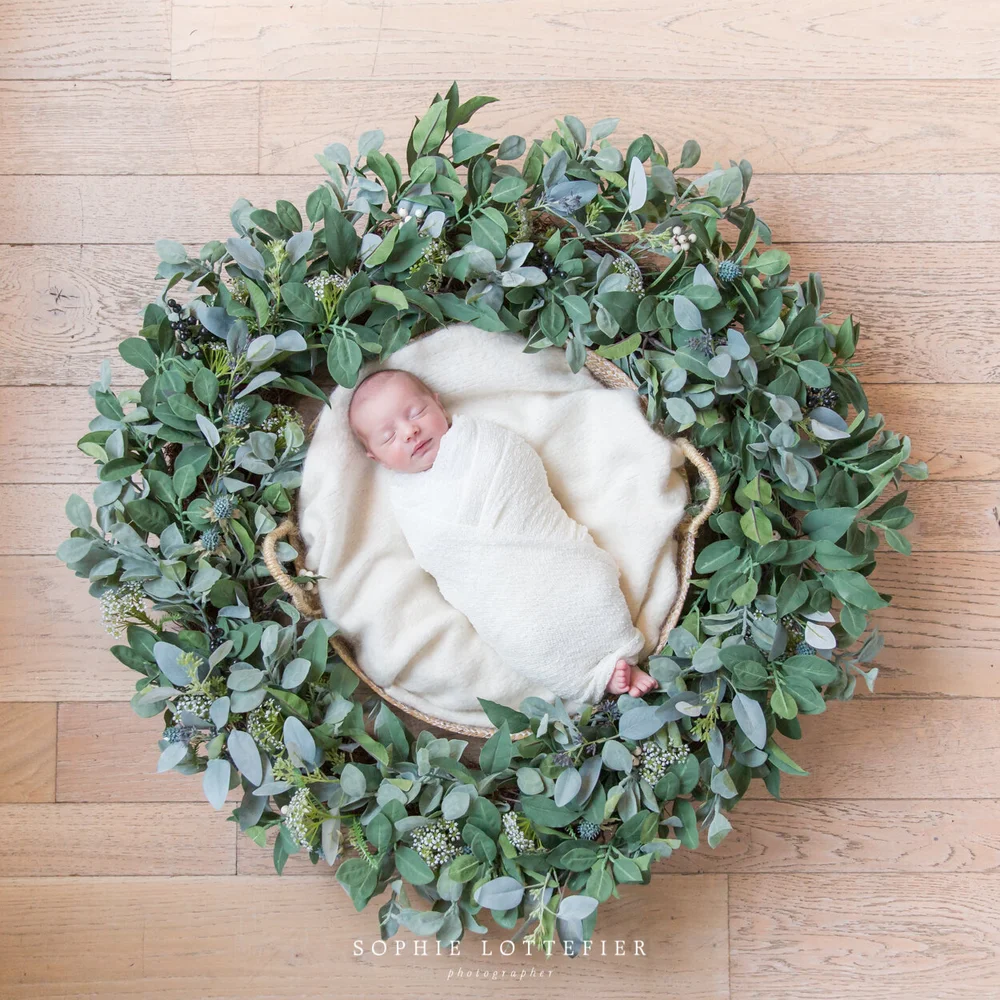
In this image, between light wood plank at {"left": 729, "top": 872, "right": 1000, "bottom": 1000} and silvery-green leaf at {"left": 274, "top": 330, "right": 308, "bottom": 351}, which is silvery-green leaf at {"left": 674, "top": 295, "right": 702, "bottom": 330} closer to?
silvery-green leaf at {"left": 274, "top": 330, "right": 308, "bottom": 351}

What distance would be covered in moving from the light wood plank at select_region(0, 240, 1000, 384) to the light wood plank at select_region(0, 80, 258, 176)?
13 centimetres

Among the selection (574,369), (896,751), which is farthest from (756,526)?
(896,751)

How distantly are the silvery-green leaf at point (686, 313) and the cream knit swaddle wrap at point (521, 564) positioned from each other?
11.0 inches

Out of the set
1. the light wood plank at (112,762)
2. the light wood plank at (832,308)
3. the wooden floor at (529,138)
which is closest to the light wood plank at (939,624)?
the wooden floor at (529,138)

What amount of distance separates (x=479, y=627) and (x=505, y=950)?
0.53m

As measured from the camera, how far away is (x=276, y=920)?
56.2 inches

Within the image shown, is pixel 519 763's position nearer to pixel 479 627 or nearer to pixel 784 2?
pixel 479 627

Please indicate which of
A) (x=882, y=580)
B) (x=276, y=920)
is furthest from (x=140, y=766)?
(x=882, y=580)

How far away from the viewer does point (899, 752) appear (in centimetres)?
145

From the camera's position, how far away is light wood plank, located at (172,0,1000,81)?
146 cm

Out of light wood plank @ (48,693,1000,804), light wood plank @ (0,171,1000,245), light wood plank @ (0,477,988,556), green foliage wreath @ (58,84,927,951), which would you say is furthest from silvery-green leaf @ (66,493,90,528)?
light wood plank @ (0,477,988,556)

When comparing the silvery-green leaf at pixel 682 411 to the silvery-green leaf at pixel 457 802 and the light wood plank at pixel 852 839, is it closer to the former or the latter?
the silvery-green leaf at pixel 457 802

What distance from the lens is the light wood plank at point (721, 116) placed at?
146cm

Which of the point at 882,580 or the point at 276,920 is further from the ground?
the point at 882,580
